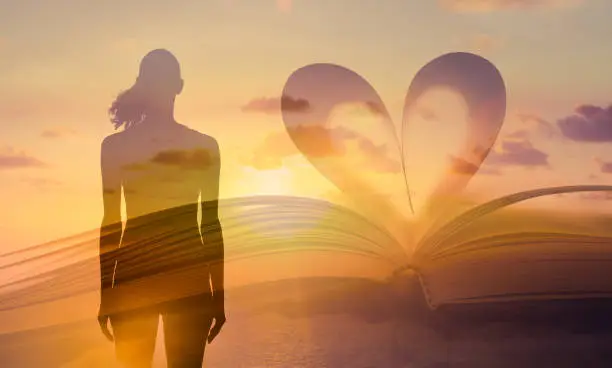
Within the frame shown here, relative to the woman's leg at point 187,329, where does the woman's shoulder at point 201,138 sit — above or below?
above

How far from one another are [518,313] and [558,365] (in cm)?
54

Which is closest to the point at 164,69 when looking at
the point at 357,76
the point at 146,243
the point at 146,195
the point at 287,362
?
the point at 146,195

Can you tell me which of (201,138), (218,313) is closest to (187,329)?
(218,313)

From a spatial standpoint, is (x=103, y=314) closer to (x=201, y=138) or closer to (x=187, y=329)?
(x=187, y=329)

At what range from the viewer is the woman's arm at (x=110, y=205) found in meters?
4.29

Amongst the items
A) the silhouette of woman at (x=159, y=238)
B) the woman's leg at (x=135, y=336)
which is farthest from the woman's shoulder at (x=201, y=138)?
the woman's leg at (x=135, y=336)

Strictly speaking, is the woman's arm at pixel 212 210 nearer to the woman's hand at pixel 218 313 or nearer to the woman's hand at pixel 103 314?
the woman's hand at pixel 218 313

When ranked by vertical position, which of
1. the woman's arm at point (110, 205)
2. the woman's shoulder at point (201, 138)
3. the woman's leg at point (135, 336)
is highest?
the woman's shoulder at point (201, 138)

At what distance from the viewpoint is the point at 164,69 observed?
175 inches

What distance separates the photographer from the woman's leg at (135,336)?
4.56 meters

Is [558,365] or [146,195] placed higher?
[146,195]

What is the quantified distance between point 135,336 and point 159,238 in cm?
64

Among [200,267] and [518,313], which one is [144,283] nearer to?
[200,267]

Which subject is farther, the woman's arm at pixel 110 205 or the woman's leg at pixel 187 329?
the woman's leg at pixel 187 329
